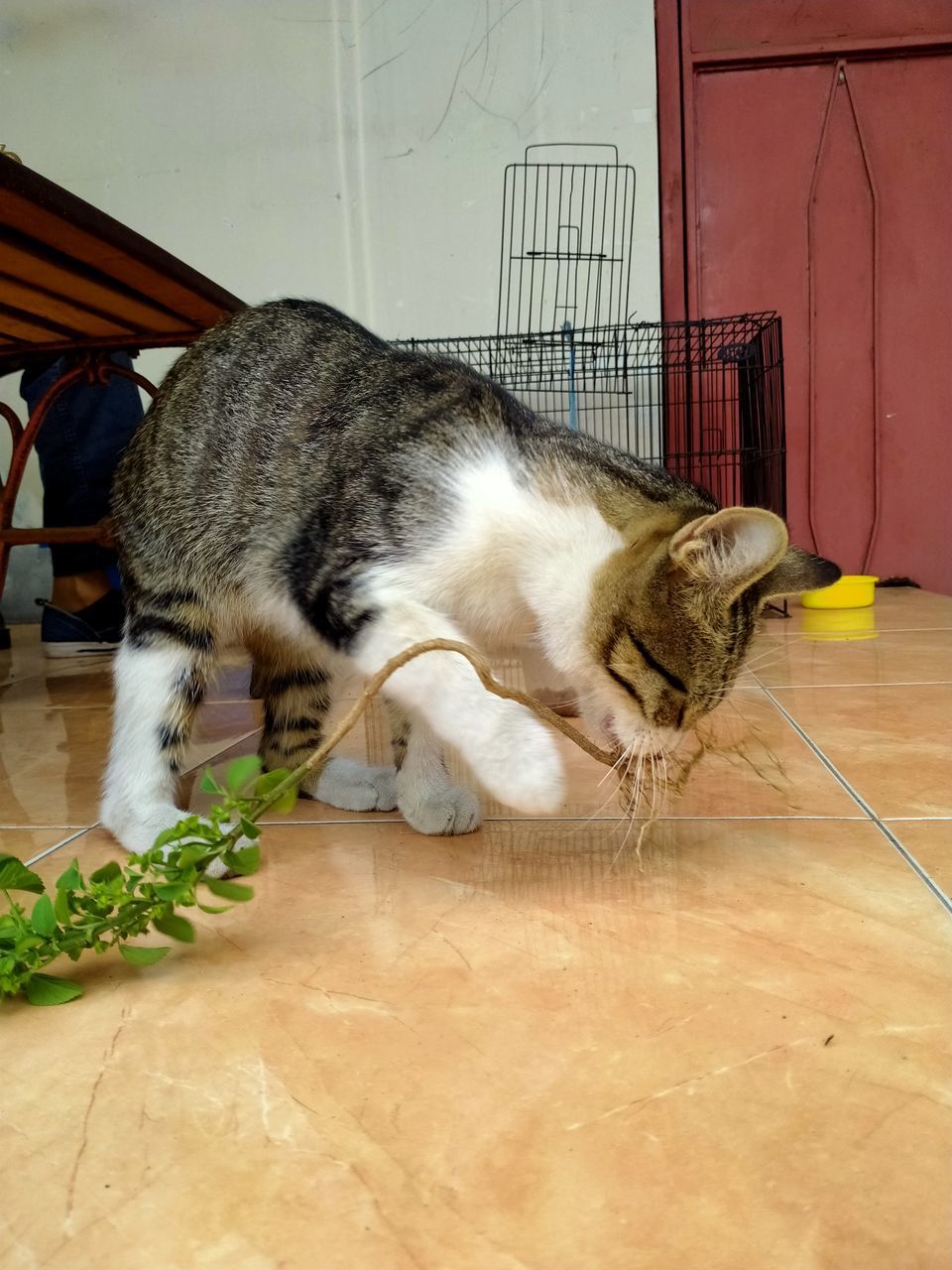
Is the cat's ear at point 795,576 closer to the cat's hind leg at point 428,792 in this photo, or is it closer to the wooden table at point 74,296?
the cat's hind leg at point 428,792

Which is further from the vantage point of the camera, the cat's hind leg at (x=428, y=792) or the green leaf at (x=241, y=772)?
the cat's hind leg at (x=428, y=792)

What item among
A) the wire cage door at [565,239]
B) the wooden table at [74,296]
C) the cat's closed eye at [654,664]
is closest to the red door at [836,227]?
the wire cage door at [565,239]

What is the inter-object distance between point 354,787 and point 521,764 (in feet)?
1.47

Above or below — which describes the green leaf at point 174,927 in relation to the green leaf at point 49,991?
above

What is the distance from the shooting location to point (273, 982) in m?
0.83

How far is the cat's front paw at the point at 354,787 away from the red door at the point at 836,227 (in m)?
2.99

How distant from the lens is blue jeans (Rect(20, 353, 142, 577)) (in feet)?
10.1

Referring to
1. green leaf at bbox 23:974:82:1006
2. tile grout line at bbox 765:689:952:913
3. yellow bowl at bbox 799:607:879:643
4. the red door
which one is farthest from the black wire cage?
green leaf at bbox 23:974:82:1006

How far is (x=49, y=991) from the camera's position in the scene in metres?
0.80

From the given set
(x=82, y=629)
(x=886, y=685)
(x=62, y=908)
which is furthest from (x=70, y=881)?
(x=82, y=629)

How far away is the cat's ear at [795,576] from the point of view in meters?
1.08

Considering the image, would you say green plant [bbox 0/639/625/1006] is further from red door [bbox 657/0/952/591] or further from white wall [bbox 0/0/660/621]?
red door [bbox 657/0/952/591]

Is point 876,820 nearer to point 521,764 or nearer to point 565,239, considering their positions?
point 521,764

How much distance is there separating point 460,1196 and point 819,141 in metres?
4.11
